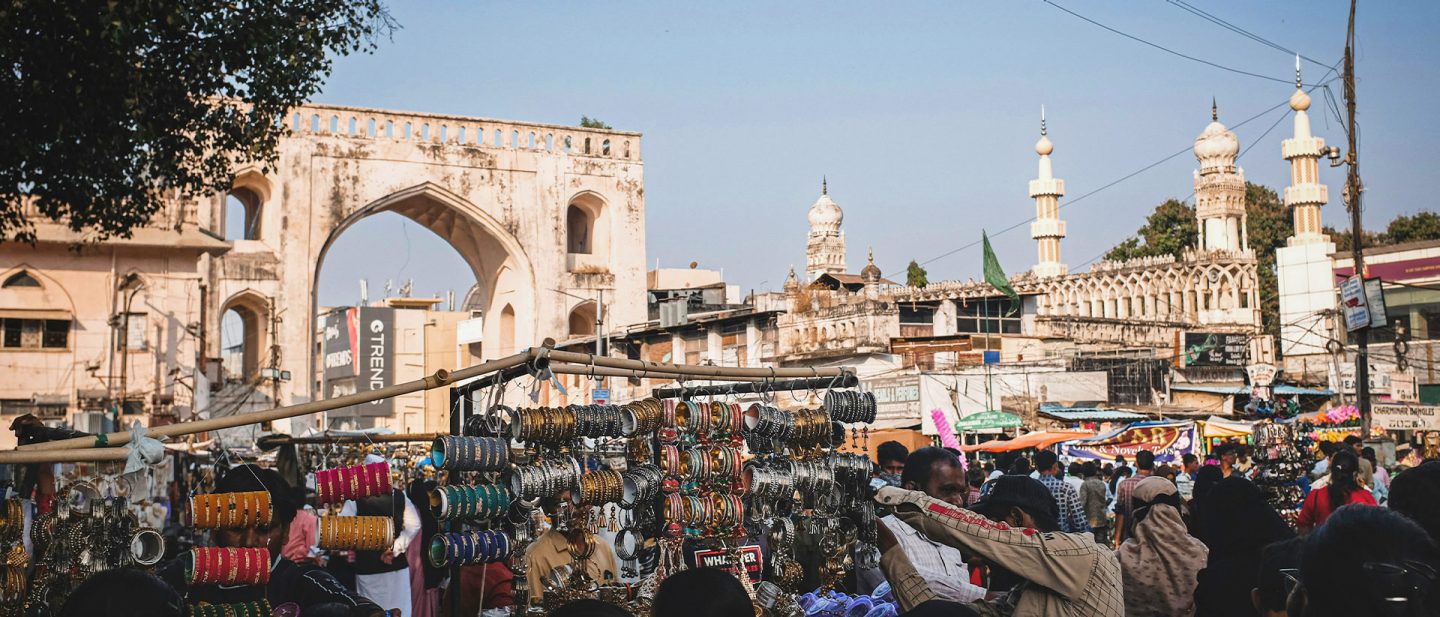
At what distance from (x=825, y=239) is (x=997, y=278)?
18927mm

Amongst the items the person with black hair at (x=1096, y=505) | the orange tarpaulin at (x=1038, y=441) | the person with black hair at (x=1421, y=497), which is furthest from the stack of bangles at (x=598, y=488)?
the orange tarpaulin at (x=1038, y=441)

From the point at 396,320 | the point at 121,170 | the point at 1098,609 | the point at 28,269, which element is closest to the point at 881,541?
the point at 1098,609

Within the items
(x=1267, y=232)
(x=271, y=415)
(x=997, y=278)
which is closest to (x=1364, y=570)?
(x=271, y=415)

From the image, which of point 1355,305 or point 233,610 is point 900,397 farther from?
point 233,610

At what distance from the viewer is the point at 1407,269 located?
23672mm

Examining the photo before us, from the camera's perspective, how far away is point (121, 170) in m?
7.11

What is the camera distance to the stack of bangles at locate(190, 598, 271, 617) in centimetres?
319

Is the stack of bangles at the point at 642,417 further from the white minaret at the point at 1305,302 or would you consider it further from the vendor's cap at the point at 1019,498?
the white minaret at the point at 1305,302

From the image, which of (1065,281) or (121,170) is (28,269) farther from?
(1065,281)

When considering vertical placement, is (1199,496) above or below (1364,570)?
below

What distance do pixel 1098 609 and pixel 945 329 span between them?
20.6m

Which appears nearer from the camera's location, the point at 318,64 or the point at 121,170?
the point at 121,170

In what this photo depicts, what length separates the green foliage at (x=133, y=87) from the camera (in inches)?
233

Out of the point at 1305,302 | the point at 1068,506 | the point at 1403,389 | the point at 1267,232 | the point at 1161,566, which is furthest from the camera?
the point at 1267,232
